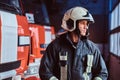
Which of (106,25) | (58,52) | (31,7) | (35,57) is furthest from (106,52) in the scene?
(58,52)

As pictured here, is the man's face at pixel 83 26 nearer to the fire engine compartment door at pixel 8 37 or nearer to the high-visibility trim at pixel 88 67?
the high-visibility trim at pixel 88 67

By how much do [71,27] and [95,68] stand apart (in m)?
0.48

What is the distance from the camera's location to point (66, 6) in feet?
39.1

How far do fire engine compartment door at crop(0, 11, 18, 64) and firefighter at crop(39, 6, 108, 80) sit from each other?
0.59m

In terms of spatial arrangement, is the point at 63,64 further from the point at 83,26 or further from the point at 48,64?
the point at 83,26

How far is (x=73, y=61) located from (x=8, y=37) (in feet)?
3.04

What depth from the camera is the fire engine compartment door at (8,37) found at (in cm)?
397

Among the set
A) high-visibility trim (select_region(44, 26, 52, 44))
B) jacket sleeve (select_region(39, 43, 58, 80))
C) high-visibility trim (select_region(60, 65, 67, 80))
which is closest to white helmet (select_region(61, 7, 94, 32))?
jacket sleeve (select_region(39, 43, 58, 80))

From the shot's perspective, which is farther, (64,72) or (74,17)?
(74,17)

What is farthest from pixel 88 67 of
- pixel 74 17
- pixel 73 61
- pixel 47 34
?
pixel 47 34

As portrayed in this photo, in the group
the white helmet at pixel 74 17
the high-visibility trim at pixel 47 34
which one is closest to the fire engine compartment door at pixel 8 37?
the white helmet at pixel 74 17

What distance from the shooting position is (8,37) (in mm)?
4078

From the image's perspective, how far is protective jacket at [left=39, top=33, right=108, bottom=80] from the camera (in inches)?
138

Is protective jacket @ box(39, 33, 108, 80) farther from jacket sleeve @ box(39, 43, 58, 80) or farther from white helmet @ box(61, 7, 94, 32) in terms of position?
white helmet @ box(61, 7, 94, 32)
